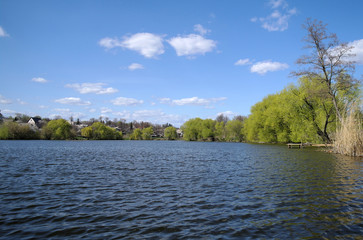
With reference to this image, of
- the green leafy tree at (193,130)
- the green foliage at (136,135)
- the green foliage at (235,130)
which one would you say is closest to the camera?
the green foliage at (235,130)

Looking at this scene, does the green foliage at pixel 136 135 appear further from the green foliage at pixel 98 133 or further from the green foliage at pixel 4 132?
the green foliage at pixel 4 132

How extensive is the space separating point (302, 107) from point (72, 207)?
157 ft

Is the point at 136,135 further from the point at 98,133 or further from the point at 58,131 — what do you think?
the point at 58,131

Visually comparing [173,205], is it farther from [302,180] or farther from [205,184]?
[302,180]

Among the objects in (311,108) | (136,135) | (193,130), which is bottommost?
(136,135)

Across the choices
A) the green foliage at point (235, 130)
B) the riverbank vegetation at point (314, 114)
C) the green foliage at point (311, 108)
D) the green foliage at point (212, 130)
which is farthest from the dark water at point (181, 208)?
the green foliage at point (212, 130)

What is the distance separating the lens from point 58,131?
111 meters

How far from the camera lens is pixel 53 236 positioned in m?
6.74

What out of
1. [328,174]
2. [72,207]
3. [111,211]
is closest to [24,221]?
[72,207]

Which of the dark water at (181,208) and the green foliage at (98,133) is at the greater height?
the green foliage at (98,133)

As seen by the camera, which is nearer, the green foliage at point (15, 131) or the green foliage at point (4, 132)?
the green foliage at point (4, 132)

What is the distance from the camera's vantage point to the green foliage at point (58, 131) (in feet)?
363

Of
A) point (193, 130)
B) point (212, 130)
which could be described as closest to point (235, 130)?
point (212, 130)

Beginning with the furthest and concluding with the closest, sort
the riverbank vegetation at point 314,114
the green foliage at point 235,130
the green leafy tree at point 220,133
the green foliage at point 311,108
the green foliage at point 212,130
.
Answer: the green leafy tree at point 220,133 → the green foliage at point 212,130 → the green foliage at point 235,130 → the green foliage at point 311,108 → the riverbank vegetation at point 314,114
